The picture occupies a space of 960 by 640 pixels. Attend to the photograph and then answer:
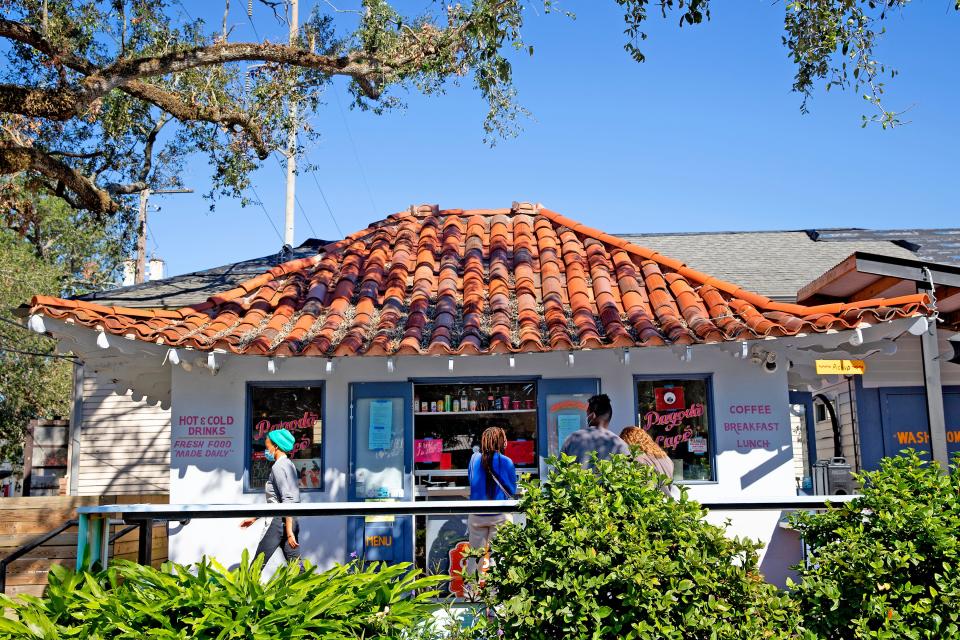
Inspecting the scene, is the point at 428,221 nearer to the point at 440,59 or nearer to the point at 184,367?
the point at 440,59

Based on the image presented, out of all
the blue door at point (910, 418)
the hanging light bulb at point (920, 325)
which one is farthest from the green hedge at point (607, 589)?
the blue door at point (910, 418)

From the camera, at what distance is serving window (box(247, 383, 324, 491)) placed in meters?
9.67

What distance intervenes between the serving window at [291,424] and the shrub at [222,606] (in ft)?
15.6

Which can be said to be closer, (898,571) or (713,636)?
(713,636)

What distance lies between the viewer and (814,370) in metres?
10.3

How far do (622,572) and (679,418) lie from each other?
18.1ft

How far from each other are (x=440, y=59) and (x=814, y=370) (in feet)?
18.5

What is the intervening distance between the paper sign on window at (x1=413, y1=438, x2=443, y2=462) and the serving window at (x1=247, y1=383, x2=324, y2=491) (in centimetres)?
118

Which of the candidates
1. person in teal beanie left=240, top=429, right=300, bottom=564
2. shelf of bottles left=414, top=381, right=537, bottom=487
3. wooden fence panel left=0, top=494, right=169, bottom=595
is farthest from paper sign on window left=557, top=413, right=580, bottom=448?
wooden fence panel left=0, top=494, right=169, bottom=595

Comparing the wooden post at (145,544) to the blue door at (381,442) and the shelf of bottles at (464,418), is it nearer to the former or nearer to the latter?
the blue door at (381,442)

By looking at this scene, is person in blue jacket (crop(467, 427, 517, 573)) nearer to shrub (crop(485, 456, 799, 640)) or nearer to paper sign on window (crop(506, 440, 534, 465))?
paper sign on window (crop(506, 440, 534, 465))

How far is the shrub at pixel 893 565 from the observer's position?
445 cm

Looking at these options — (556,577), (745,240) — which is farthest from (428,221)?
(556,577)

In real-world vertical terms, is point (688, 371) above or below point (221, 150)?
below
